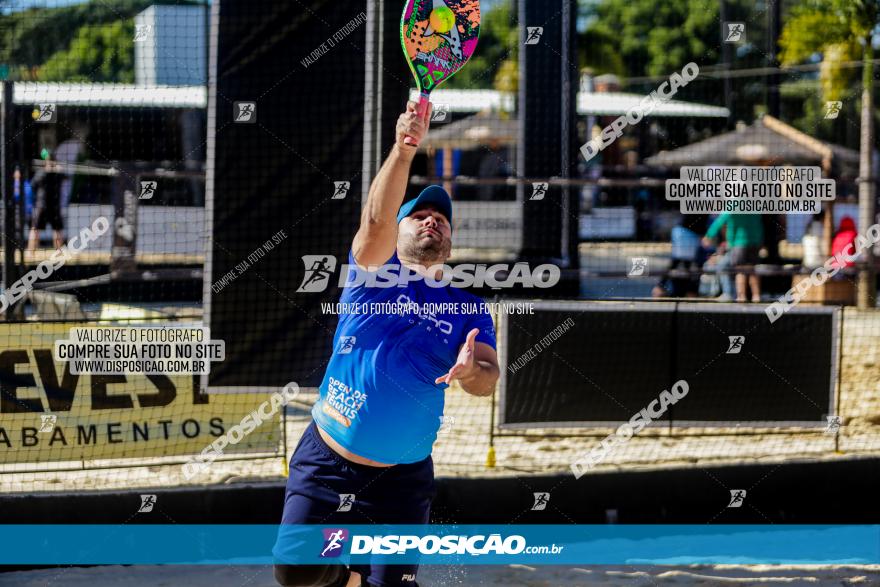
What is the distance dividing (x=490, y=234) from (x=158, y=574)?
506 inches

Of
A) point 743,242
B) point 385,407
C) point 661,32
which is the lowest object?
point 385,407

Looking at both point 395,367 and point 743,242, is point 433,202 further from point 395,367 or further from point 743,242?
point 743,242

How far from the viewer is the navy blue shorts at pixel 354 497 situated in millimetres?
4078

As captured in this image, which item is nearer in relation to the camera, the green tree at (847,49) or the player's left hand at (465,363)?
the player's left hand at (465,363)

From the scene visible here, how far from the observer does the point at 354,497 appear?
13.3 feet

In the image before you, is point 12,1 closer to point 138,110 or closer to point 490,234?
point 138,110

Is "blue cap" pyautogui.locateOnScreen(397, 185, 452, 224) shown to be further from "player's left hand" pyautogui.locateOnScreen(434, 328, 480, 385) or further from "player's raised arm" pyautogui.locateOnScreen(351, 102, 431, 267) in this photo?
"player's left hand" pyautogui.locateOnScreen(434, 328, 480, 385)

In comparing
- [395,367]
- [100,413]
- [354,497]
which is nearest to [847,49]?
[100,413]

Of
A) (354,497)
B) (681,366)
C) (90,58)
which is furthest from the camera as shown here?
(90,58)

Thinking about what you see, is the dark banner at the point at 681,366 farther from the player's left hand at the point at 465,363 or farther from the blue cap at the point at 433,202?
the player's left hand at the point at 465,363

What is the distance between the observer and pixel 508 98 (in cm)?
2255

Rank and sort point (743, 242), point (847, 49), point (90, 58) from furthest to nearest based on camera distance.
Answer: point (90, 58), point (847, 49), point (743, 242)

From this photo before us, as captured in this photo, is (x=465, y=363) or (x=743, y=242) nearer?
(x=465, y=363)

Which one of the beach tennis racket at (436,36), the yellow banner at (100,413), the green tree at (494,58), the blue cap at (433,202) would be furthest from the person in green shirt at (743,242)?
the blue cap at (433,202)
